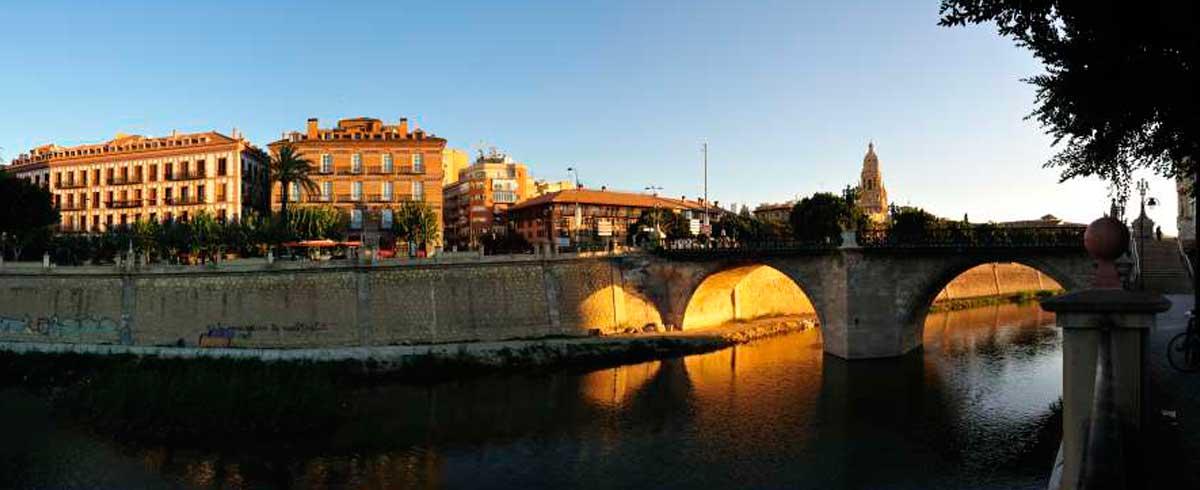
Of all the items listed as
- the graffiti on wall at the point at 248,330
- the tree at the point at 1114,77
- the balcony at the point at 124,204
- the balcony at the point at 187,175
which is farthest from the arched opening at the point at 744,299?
the balcony at the point at 124,204

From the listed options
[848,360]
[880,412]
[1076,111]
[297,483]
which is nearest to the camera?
[1076,111]

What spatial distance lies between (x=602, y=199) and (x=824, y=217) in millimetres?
28147

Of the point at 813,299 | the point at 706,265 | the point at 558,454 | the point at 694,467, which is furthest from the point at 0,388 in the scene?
the point at 813,299

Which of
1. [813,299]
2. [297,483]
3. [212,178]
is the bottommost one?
[297,483]

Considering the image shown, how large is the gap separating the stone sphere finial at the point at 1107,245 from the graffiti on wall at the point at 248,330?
4640cm

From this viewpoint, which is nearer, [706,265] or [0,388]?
[0,388]

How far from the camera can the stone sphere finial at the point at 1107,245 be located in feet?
19.1

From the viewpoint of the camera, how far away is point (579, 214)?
86312 millimetres

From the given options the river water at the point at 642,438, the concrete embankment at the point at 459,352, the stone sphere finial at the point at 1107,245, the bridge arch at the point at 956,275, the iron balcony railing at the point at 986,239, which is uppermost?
the iron balcony railing at the point at 986,239

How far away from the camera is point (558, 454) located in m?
27.1

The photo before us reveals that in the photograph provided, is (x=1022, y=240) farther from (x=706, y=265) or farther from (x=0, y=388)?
(x=0, y=388)

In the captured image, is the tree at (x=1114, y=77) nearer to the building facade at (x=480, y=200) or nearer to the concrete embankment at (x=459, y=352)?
the concrete embankment at (x=459, y=352)

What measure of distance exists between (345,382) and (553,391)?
12.1 metres

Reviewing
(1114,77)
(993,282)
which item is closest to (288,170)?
(1114,77)
